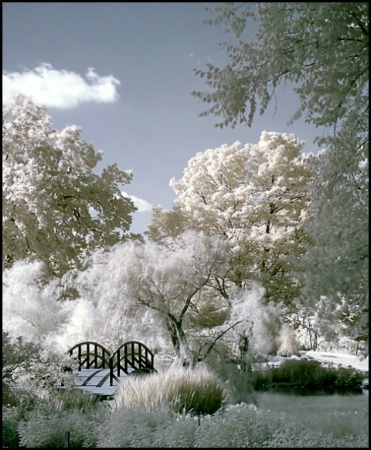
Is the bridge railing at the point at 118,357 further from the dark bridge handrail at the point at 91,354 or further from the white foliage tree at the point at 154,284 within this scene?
the white foliage tree at the point at 154,284

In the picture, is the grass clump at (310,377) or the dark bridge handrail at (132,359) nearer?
the dark bridge handrail at (132,359)

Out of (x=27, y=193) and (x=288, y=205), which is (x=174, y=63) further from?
(x=288, y=205)

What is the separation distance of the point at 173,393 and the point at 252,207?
6.04 meters

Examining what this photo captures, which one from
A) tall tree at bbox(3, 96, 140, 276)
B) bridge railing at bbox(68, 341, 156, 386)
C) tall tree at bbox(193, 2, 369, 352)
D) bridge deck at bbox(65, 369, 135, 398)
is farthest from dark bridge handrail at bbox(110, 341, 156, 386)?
tall tree at bbox(193, 2, 369, 352)

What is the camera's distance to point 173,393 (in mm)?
6207

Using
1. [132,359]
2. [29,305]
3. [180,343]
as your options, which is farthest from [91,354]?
[29,305]

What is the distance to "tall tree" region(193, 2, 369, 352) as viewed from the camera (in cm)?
474

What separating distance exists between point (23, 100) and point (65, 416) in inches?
212

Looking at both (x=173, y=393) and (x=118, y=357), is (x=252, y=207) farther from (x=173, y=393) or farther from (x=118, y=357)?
(x=173, y=393)

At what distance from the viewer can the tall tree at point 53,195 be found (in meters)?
8.03

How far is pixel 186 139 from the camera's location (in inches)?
291

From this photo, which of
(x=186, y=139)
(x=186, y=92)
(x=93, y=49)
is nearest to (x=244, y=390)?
(x=186, y=139)

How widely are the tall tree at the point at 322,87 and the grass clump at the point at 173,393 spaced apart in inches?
82.7

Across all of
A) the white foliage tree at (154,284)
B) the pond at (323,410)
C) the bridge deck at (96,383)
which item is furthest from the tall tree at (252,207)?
the bridge deck at (96,383)
